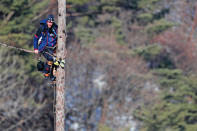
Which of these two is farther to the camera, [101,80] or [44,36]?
[101,80]

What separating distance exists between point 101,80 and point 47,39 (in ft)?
51.4

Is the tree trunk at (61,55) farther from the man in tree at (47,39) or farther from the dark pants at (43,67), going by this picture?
the dark pants at (43,67)

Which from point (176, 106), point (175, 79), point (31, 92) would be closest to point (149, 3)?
point (175, 79)

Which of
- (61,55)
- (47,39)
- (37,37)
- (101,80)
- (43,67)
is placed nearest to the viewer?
(61,55)

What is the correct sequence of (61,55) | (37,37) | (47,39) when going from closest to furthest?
(61,55)
(37,37)
(47,39)

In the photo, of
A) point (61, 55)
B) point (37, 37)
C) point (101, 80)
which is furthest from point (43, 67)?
point (101, 80)

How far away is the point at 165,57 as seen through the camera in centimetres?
2845

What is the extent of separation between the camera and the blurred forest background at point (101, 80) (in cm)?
2102

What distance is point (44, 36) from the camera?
821 centimetres

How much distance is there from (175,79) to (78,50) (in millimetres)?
8324

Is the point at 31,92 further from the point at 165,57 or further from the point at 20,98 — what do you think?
the point at 165,57

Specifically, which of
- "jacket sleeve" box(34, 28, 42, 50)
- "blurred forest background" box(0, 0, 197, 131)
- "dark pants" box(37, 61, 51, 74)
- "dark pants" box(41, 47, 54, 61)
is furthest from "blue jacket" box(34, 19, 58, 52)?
"blurred forest background" box(0, 0, 197, 131)

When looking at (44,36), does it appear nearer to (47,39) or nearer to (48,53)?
(47,39)

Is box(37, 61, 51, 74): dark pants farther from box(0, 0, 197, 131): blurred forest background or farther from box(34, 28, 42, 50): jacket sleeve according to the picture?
box(0, 0, 197, 131): blurred forest background
